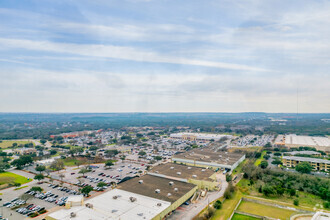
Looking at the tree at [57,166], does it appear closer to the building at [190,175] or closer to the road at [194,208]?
the building at [190,175]

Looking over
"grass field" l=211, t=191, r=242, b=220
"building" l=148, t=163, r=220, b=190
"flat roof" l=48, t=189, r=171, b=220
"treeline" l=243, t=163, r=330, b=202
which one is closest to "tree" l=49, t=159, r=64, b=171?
"building" l=148, t=163, r=220, b=190

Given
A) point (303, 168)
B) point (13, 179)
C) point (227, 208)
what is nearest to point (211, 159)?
point (303, 168)

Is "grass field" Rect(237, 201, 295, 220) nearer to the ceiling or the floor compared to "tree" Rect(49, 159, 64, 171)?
nearer to the floor

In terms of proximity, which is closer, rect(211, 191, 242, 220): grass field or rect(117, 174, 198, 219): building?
rect(211, 191, 242, 220): grass field

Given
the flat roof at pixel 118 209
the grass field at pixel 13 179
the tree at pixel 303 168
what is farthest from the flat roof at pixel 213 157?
the grass field at pixel 13 179

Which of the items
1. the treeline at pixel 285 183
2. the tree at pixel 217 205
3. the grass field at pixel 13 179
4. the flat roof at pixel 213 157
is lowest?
the grass field at pixel 13 179

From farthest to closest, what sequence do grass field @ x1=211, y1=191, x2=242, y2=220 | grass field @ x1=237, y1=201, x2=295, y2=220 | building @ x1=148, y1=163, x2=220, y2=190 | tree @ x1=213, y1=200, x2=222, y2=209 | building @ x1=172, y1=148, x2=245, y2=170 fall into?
building @ x1=172, y1=148, x2=245, y2=170 → building @ x1=148, y1=163, x2=220, y2=190 → tree @ x1=213, y1=200, x2=222, y2=209 → grass field @ x1=237, y1=201, x2=295, y2=220 → grass field @ x1=211, y1=191, x2=242, y2=220

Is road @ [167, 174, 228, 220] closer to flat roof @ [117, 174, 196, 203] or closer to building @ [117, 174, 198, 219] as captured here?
building @ [117, 174, 198, 219]
